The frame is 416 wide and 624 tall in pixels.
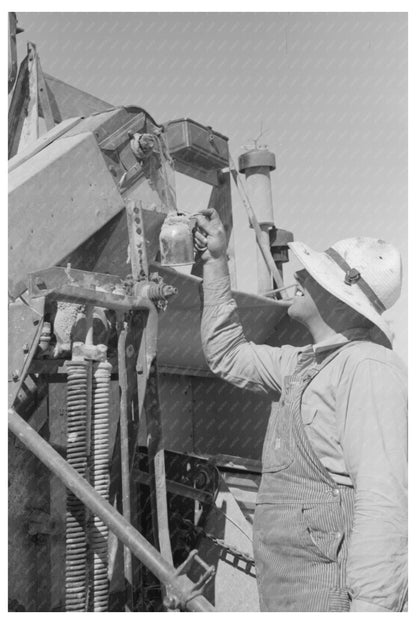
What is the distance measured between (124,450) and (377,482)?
31.3 inches

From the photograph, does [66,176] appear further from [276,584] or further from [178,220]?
[276,584]

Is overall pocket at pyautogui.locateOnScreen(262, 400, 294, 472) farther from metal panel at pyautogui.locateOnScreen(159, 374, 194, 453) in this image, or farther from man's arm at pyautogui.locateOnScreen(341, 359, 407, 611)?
metal panel at pyautogui.locateOnScreen(159, 374, 194, 453)

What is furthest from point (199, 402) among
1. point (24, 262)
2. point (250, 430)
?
point (24, 262)

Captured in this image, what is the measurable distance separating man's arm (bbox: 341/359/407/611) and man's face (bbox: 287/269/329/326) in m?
0.34

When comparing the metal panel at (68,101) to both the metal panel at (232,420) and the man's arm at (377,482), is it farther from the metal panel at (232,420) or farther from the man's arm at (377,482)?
the man's arm at (377,482)

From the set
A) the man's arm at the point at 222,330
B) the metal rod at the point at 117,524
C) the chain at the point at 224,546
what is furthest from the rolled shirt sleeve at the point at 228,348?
the metal rod at the point at 117,524

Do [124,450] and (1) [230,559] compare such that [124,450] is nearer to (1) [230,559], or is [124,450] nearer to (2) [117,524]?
(2) [117,524]

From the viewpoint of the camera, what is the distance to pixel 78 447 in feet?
6.49

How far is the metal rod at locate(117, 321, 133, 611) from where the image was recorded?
2027 mm

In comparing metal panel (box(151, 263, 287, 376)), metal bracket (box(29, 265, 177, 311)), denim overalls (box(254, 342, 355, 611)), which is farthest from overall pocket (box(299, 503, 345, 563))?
metal panel (box(151, 263, 287, 376))

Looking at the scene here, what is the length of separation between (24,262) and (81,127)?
0.65 metres

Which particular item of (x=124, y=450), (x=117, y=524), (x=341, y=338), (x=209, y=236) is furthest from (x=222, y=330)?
(x=117, y=524)

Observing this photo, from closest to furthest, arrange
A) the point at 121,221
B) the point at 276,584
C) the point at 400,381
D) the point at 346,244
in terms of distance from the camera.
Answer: the point at 400,381 < the point at 276,584 < the point at 346,244 < the point at 121,221

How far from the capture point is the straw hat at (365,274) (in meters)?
2.10
